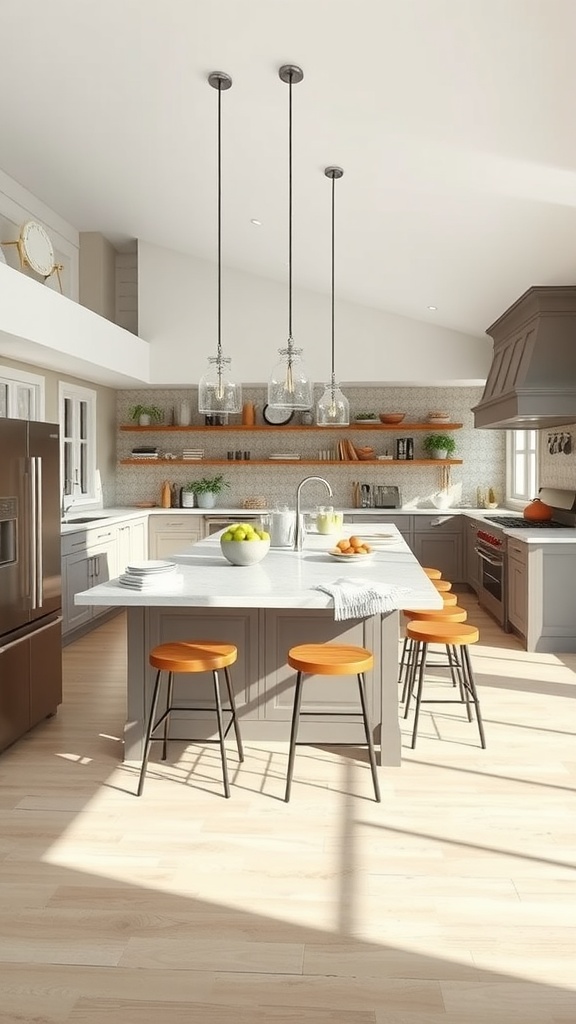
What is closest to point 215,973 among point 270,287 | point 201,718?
point 201,718

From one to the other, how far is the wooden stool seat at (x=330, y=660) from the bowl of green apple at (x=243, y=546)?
586 millimetres

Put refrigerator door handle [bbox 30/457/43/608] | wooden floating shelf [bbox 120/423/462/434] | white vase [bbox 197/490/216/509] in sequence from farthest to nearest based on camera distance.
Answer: white vase [bbox 197/490/216/509] < wooden floating shelf [bbox 120/423/462/434] < refrigerator door handle [bbox 30/457/43/608]

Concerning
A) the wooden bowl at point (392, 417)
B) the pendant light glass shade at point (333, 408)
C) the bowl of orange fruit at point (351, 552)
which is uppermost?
the wooden bowl at point (392, 417)

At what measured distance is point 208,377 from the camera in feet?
12.1

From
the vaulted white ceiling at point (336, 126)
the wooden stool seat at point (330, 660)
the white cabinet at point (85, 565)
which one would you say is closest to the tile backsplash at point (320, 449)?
the vaulted white ceiling at point (336, 126)

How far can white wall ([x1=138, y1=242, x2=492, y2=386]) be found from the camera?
779 centimetres

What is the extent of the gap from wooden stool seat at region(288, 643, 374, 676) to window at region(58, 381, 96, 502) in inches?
178

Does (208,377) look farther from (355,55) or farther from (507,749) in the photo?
(507,749)

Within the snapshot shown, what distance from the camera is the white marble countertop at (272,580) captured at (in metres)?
2.96

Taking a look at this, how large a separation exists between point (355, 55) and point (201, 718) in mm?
2981

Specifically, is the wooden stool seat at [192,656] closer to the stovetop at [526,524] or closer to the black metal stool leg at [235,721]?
the black metal stool leg at [235,721]

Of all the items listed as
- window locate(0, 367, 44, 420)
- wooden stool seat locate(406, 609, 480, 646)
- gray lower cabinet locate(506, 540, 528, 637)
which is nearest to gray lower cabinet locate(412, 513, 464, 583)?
gray lower cabinet locate(506, 540, 528, 637)

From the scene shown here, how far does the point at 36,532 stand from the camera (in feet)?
12.5

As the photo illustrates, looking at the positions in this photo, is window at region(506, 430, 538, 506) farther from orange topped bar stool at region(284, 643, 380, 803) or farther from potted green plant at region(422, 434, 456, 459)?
orange topped bar stool at region(284, 643, 380, 803)
